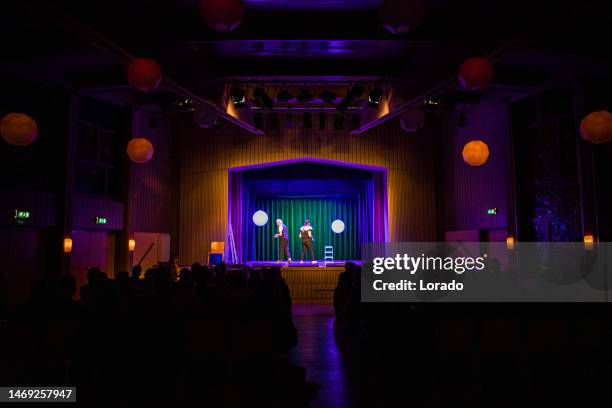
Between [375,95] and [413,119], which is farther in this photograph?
[375,95]

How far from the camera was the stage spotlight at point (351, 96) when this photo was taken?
30.8 ft

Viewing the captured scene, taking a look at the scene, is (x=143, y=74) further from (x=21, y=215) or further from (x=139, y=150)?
(x=21, y=215)

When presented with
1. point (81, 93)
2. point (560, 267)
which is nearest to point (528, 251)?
point (560, 267)

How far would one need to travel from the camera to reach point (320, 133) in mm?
13922

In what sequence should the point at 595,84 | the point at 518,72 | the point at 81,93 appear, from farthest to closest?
the point at 81,93 < the point at 518,72 < the point at 595,84

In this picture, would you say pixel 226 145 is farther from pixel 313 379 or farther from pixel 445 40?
pixel 313 379

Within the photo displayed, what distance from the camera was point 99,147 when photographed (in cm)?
1089

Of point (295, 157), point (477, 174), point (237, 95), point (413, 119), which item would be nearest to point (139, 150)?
point (237, 95)

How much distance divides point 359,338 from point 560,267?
5103mm

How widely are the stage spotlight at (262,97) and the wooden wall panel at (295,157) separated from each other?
3504 millimetres

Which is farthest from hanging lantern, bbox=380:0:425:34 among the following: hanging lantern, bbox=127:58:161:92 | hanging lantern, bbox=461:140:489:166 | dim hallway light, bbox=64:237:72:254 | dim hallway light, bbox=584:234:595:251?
dim hallway light, bbox=64:237:72:254

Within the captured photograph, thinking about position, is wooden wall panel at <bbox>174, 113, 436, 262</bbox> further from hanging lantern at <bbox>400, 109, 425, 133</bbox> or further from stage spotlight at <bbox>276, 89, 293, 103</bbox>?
hanging lantern at <bbox>400, 109, 425, 133</bbox>

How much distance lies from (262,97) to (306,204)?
7.88 meters

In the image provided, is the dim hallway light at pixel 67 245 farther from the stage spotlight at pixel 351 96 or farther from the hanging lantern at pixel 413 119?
the hanging lantern at pixel 413 119
